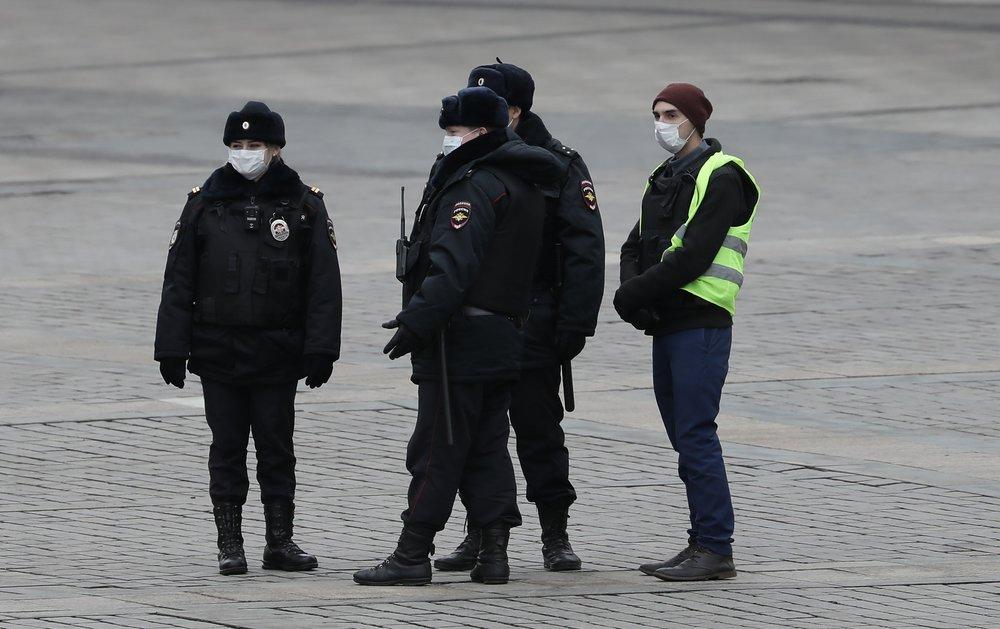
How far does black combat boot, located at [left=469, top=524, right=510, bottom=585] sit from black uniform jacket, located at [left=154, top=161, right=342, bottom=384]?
88cm

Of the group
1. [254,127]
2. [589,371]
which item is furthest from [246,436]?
[589,371]

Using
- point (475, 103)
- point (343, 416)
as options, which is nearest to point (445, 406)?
point (475, 103)

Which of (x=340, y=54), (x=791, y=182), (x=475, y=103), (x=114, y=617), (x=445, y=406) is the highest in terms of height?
(x=340, y=54)

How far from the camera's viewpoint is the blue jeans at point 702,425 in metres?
7.43

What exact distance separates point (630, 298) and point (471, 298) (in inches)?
22.9

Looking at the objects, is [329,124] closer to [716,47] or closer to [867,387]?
[716,47]

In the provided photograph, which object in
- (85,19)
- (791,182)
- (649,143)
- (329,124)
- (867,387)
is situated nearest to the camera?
(867,387)

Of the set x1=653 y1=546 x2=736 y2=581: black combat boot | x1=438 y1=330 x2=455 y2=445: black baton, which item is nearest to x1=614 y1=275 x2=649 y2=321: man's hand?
x1=438 y1=330 x2=455 y2=445: black baton

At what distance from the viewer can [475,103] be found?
724cm

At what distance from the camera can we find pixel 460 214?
7.13 metres

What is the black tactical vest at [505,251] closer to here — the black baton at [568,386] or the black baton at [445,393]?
the black baton at [445,393]

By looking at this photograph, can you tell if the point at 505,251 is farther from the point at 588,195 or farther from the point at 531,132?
the point at 531,132

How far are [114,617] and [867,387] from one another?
5.69m

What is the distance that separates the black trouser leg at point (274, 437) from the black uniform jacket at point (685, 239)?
51.8 inches
